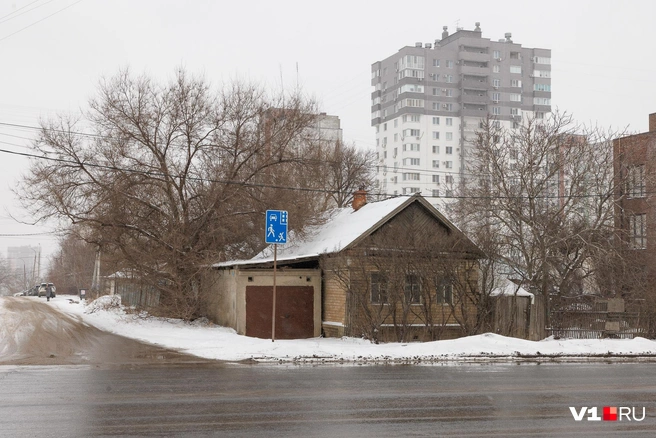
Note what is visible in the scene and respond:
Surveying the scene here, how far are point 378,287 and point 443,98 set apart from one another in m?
96.4

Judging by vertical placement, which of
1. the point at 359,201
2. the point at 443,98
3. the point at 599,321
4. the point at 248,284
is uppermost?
the point at 443,98

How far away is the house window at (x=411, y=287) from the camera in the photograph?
24562 millimetres

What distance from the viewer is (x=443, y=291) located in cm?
2533

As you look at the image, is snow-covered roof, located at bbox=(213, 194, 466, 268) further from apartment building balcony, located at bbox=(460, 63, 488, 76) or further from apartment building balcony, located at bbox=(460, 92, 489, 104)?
apartment building balcony, located at bbox=(460, 63, 488, 76)

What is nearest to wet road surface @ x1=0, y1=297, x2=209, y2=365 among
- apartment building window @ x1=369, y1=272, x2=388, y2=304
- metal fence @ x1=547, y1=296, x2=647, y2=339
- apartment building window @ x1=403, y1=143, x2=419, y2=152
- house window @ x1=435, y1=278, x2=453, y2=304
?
apartment building window @ x1=369, y1=272, x2=388, y2=304

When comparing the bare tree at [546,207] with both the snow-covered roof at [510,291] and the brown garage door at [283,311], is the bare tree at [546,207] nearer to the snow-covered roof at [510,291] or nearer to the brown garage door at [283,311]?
the snow-covered roof at [510,291]

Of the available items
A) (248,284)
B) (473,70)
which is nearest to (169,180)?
(248,284)

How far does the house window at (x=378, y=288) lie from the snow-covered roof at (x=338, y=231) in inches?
71.6

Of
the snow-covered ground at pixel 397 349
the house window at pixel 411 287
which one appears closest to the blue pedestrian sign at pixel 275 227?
the snow-covered ground at pixel 397 349

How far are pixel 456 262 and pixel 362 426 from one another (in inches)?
620

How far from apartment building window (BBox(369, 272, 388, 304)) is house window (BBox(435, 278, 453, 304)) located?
190 centimetres

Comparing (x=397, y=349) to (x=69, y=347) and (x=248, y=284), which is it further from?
(x=69, y=347)

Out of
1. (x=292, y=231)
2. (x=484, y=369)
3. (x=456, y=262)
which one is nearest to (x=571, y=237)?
(x=456, y=262)

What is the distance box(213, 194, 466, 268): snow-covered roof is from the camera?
2709cm
